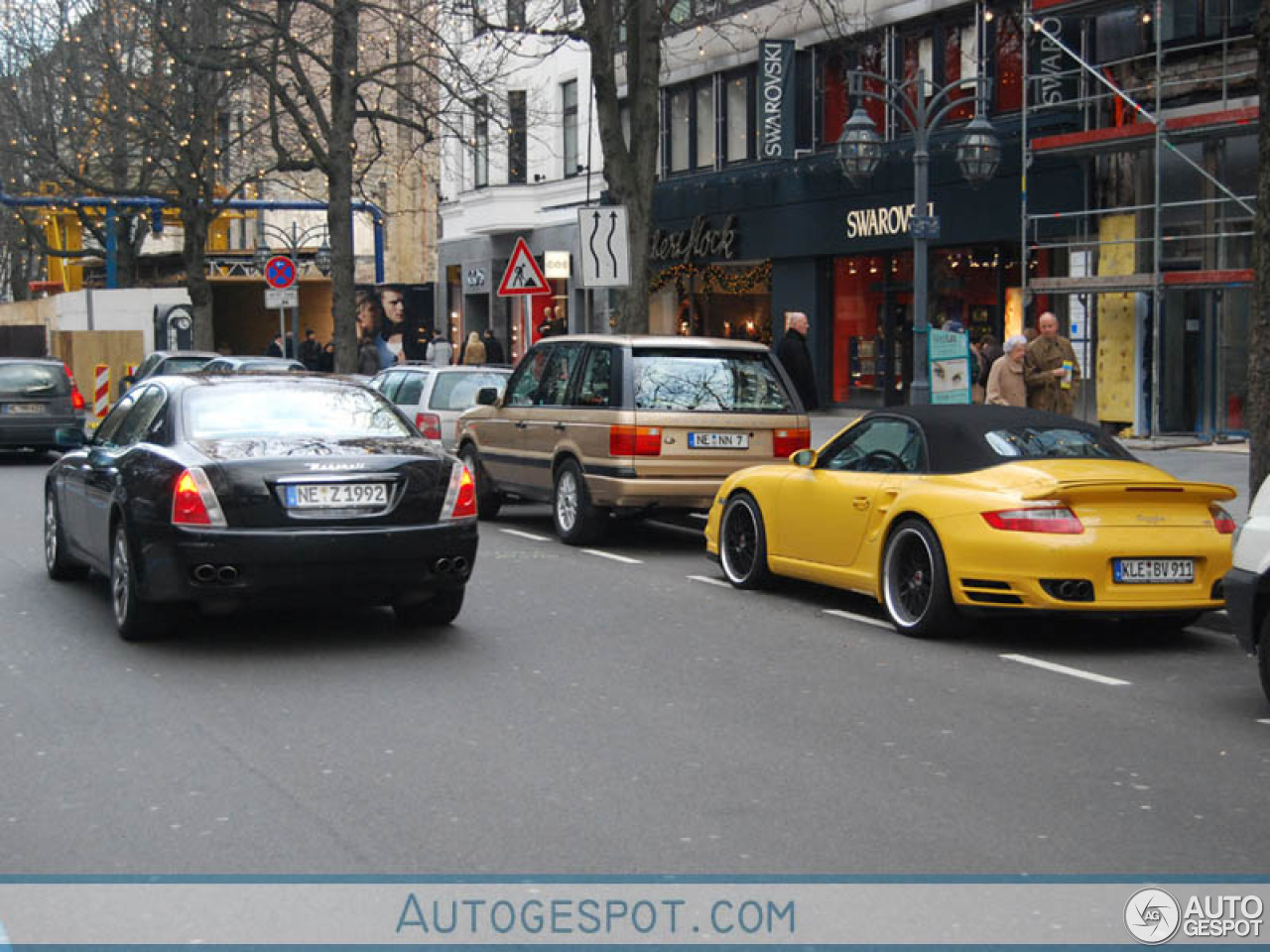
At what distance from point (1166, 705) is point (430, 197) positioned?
54.1 meters

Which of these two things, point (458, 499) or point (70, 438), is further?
point (70, 438)

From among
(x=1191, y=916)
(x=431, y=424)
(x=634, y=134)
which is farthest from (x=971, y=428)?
(x=634, y=134)

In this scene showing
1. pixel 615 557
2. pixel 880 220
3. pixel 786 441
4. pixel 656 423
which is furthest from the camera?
pixel 880 220

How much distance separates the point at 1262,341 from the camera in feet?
38.5

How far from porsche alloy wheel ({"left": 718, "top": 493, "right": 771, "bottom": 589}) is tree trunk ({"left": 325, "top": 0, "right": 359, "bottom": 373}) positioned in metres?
19.6

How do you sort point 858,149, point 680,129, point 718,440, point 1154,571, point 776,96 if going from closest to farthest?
point 1154,571 < point 718,440 < point 858,149 < point 776,96 < point 680,129

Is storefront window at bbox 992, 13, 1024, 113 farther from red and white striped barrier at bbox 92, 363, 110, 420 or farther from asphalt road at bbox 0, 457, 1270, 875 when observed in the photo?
asphalt road at bbox 0, 457, 1270, 875

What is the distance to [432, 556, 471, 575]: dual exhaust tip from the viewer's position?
9.89 meters

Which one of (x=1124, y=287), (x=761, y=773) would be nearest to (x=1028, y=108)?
(x=1124, y=287)

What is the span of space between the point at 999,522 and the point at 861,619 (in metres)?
1.60

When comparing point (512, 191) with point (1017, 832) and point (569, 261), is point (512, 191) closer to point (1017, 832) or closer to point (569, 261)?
point (569, 261)

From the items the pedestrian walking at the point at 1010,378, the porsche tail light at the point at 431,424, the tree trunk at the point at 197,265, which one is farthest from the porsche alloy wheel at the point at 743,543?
the tree trunk at the point at 197,265

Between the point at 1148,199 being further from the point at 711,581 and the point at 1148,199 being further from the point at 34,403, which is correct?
the point at 34,403

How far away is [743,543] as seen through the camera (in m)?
12.7
